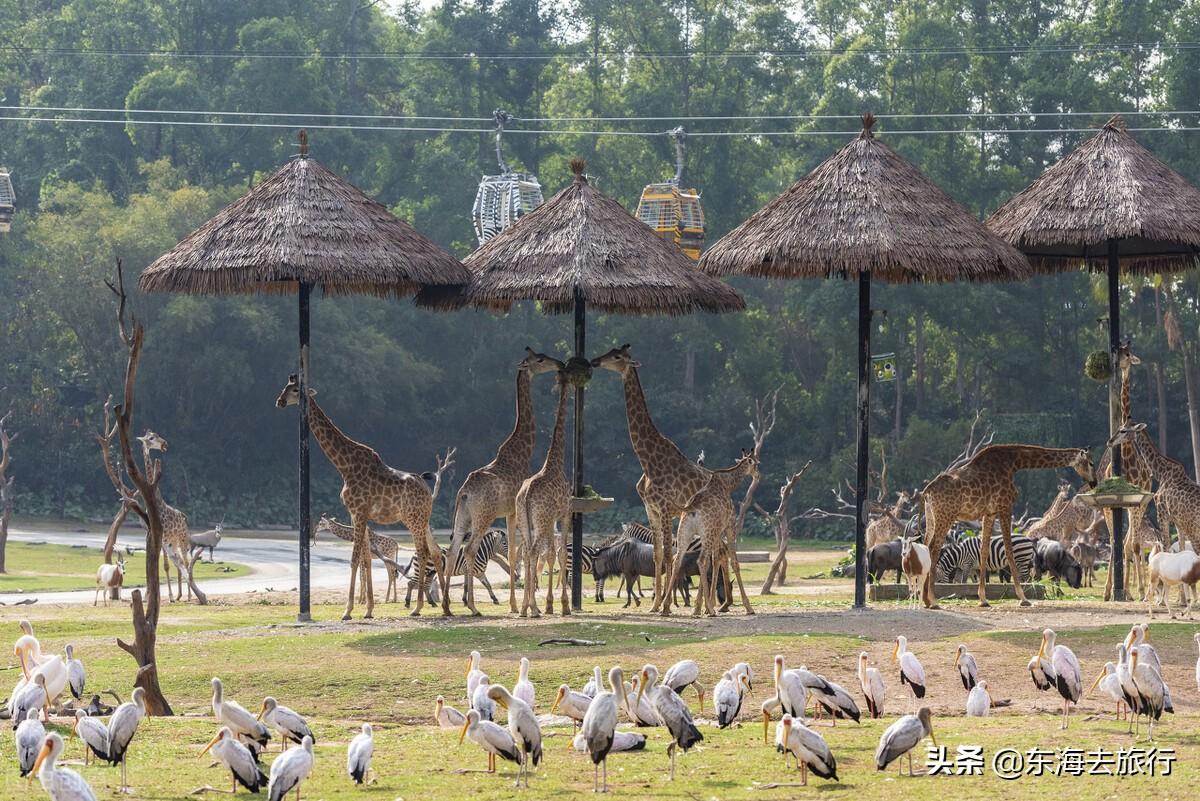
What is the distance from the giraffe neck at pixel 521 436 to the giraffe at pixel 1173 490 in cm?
684

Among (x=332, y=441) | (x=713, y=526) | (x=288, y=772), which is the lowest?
(x=288, y=772)

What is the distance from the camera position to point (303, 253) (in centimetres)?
1992

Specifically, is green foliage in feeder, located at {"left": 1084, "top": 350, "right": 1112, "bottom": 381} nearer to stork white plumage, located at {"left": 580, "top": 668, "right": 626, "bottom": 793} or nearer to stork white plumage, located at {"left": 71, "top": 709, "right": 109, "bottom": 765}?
stork white plumage, located at {"left": 580, "top": 668, "right": 626, "bottom": 793}

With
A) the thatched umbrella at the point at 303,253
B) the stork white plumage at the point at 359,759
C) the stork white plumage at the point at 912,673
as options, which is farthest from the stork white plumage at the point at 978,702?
the thatched umbrella at the point at 303,253

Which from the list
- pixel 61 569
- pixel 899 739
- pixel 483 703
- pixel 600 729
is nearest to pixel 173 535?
pixel 61 569

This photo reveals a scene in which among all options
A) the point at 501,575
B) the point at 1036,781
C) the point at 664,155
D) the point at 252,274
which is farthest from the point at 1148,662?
the point at 664,155

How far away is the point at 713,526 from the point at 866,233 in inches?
146

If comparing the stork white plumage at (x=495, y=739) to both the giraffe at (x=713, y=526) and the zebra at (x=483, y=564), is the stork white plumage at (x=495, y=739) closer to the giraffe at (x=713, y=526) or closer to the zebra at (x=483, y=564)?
the giraffe at (x=713, y=526)

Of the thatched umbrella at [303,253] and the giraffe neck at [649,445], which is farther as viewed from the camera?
the giraffe neck at [649,445]

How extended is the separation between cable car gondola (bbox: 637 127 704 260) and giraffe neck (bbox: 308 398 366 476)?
10125mm

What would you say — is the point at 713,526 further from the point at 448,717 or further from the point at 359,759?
the point at 359,759

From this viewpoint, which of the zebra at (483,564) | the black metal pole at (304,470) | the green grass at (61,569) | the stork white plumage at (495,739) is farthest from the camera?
the green grass at (61,569)

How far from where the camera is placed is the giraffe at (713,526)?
768 inches

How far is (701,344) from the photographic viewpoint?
174 ft
